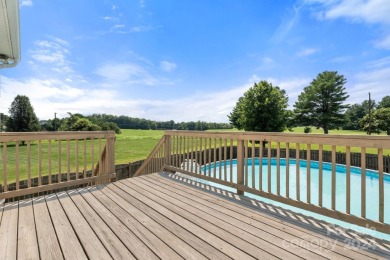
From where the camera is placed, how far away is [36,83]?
16.0 meters

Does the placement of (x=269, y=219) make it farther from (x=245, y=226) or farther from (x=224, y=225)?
(x=224, y=225)

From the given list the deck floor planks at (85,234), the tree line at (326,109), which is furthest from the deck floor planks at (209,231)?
the tree line at (326,109)

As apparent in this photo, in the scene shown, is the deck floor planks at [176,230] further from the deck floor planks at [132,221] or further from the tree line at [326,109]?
the tree line at [326,109]

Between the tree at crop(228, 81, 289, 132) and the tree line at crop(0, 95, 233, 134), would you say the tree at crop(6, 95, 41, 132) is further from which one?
the tree at crop(228, 81, 289, 132)

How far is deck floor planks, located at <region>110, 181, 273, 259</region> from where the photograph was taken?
1576 millimetres

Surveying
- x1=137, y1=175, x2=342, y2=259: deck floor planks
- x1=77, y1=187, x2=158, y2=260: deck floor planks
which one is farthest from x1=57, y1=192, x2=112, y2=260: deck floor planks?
x1=137, y1=175, x2=342, y2=259: deck floor planks

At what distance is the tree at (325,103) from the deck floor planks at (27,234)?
1175 inches

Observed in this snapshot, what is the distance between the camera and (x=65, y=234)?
1.84m

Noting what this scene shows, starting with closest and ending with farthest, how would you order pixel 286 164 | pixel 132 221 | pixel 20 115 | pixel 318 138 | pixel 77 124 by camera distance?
pixel 132 221
pixel 318 138
pixel 286 164
pixel 20 115
pixel 77 124

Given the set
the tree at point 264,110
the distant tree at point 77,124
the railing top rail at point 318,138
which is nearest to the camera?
the railing top rail at point 318,138

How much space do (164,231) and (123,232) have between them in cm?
38

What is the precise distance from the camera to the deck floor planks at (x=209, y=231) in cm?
158

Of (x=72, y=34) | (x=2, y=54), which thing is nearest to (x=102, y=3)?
(x=72, y=34)

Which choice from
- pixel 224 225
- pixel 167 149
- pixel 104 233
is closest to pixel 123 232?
pixel 104 233
